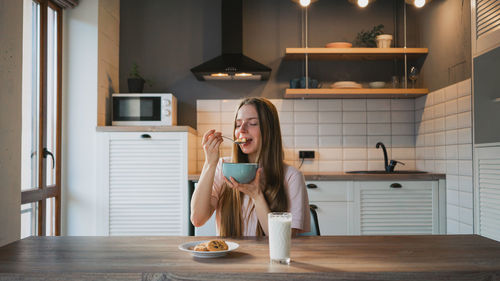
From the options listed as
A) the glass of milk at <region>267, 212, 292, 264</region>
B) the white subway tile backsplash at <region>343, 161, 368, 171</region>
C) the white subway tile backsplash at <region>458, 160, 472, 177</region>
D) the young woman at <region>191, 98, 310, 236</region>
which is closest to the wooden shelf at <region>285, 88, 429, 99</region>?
the white subway tile backsplash at <region>343, 161, 368, 171</region>

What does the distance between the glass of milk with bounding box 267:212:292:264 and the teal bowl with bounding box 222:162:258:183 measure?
0.22m

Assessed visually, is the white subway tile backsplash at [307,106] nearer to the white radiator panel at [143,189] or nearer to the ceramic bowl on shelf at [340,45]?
the ceramic bowl on shelf at [340,45]

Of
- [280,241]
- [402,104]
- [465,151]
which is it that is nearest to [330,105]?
[402,104]

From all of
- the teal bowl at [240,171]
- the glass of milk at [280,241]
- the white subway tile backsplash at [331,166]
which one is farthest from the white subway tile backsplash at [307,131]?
the glass of milk at [280,241]

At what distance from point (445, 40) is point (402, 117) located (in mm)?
792

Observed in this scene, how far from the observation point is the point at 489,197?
97.7 inches

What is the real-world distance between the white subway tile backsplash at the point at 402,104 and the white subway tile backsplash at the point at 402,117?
0.04m

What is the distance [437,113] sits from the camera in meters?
3.28

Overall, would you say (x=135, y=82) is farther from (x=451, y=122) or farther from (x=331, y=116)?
(x=451, y=122)

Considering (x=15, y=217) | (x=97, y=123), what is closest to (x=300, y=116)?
(x=97, y=123)

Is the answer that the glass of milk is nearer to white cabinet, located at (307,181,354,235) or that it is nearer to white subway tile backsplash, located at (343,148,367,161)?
white cabinet, located at (307,181,354,235)

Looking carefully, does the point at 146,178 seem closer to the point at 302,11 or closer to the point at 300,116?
the point at 300,116

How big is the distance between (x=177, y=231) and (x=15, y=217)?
3.79 feet

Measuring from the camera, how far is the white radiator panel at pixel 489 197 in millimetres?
2387
